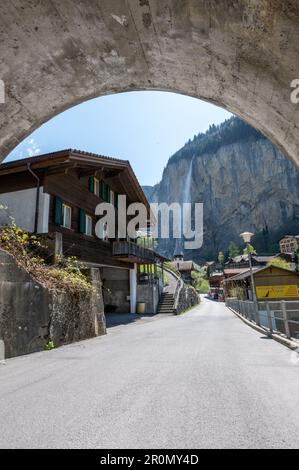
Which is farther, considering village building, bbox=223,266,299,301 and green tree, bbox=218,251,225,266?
green tree, bbox=218,251,225,266

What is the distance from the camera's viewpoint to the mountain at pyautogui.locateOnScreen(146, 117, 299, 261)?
96.4 m

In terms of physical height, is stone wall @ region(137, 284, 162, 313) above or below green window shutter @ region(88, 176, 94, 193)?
below

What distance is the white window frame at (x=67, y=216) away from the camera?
16234 mm

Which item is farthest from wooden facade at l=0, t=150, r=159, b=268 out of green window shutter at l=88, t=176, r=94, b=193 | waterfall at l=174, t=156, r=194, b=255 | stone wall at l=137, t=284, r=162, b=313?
waterfall at l=174, t=156, r=194, b=255

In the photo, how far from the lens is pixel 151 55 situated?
321 cm

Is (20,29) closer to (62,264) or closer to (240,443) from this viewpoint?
(240,443)

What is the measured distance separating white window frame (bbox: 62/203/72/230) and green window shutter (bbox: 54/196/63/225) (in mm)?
638

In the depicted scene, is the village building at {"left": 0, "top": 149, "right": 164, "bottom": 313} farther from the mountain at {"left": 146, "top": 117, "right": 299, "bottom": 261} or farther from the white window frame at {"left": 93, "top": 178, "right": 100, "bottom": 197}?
the mountain at {"left": 146, "top": 117, "right": 299, "bottom": 261}

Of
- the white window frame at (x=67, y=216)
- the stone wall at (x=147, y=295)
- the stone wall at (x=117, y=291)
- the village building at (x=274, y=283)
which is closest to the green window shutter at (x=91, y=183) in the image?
the white window frame at (x=67, y=216)

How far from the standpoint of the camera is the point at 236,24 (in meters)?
2.61

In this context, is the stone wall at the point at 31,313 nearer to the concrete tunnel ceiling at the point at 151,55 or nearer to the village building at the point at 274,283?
the concrete tunnel ceiling at the point at 151,55

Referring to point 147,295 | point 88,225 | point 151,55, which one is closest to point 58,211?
point 88,225

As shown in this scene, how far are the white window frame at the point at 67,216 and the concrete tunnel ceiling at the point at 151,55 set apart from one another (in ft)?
41.8

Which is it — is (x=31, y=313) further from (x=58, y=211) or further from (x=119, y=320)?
(x=119, y=320)
